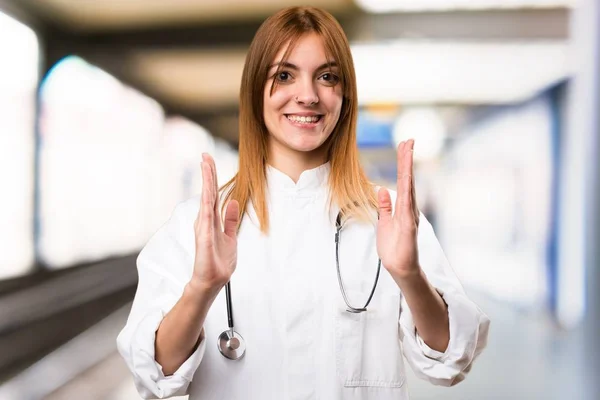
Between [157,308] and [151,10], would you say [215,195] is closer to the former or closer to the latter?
[157,308]

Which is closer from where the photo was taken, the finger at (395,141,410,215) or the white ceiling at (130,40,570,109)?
the finger at (395,141,410,215)

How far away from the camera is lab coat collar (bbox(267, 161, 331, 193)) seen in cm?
157

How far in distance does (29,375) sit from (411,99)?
2761 millimetres

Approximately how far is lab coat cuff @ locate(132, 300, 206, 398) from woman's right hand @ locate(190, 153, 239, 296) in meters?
0.15

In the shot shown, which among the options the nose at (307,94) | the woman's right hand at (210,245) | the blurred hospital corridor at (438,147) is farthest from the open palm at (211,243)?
the blurred hospital corridor at (438,147)

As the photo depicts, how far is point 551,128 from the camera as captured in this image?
415 cm

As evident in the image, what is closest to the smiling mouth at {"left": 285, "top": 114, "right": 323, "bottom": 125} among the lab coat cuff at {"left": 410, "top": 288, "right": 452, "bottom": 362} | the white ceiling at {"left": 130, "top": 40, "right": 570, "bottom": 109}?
the lab coat cuff at {"left": 410, "top": 288, "right": 452, "bottom": 362}

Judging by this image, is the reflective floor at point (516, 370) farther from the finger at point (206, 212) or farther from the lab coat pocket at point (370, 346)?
the finger at point (206, 212)

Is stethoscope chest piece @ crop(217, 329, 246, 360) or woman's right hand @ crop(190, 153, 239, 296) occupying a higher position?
woman's right hand @ crop(190, 153, 239, 296)

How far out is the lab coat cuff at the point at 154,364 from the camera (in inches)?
51.4

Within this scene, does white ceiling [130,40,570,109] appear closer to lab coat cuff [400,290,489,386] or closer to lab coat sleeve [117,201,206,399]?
lab coat sleeve [117,201,206,399]

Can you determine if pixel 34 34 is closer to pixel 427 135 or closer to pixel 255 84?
pixel 427 135

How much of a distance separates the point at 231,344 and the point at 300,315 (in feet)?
0.51

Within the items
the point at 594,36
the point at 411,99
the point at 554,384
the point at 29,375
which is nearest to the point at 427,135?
the point at 411,99
